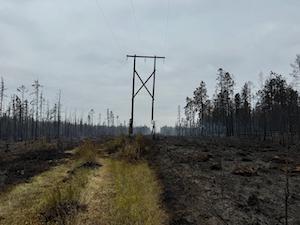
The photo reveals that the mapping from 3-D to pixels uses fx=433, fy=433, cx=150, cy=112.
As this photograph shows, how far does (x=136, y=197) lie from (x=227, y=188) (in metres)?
3.32

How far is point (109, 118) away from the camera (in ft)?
570

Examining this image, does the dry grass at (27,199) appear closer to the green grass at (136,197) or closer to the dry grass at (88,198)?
the dry grass at (88,198)

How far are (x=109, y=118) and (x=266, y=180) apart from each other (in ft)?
519

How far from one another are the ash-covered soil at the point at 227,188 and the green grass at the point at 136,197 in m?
0.41

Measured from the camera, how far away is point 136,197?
14.2 metres

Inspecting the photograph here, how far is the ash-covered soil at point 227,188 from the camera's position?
40.5 feet

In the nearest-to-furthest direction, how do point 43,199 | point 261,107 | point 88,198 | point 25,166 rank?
point 43,199 → point 88,198 → point 25,166 → point 261,107

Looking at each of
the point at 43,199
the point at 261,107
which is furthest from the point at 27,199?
the point at 261,107

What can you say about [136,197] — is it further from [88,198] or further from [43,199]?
[43,199]

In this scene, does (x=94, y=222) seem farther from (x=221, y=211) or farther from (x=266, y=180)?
(x=266, y=180)

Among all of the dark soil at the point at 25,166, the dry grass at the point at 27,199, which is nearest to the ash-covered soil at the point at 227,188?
the dry grass at the point at 27,199

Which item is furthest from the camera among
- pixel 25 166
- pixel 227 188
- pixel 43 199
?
pixel 25 166

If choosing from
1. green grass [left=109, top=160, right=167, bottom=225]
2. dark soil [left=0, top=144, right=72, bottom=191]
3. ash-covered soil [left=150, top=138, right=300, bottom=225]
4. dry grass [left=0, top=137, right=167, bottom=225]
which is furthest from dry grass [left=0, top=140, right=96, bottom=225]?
ash-covered soil [left=150, top=138, right=300, bottom=225]

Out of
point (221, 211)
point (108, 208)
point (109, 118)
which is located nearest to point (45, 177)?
point (108, 208)
